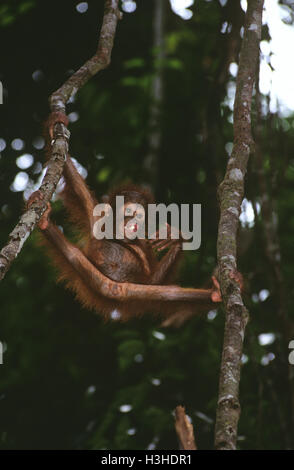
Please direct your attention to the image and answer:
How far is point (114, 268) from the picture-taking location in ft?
11.2

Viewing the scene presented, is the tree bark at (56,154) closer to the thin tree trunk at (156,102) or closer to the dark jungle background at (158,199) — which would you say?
the dark jungle background at (158,199)

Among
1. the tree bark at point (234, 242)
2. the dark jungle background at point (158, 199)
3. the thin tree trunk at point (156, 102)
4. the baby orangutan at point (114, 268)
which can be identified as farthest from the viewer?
the thin tree trunk at point (156, 102)

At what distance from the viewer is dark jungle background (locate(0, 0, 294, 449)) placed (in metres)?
4.30

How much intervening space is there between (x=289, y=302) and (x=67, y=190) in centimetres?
236

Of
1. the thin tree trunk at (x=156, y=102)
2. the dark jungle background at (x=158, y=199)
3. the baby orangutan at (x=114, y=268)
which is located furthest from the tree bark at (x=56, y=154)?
the thin tree trunk at (x=156, y=102)

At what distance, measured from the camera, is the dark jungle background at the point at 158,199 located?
14.1 ft

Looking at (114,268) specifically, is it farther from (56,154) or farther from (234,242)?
(234,242)

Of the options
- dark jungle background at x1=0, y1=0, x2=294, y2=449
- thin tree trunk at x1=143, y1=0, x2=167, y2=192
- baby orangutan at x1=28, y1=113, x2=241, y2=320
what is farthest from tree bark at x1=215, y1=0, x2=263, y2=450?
thin tree trunk at x1=143, y1=0, x2=167, y2=192

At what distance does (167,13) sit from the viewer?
18.9ft

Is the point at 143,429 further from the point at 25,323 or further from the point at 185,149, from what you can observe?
the point at 185,149

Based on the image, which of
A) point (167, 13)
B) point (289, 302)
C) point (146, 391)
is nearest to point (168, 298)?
point (146, 391)

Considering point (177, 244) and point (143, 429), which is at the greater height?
point (177, 244)

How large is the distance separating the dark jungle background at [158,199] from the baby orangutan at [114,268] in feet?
2.16

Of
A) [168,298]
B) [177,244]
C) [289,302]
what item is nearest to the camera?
[168,298]
